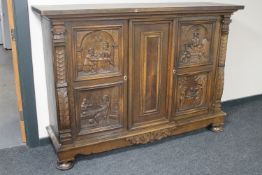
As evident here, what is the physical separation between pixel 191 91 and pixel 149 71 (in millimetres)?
473

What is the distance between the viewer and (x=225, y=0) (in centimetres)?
293

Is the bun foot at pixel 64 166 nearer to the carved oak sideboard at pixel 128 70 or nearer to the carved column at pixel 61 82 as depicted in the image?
the carved oak sideboard at pixel 128 70

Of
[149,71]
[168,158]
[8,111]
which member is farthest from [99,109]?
[8,111]

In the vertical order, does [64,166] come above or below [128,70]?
below

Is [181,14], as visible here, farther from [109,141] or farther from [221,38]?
[109,141]

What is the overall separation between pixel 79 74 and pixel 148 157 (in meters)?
0.84

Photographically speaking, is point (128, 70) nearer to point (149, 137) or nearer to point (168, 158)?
point (149, 137)

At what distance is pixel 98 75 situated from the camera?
2.12 metres

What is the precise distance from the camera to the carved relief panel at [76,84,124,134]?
2.15m

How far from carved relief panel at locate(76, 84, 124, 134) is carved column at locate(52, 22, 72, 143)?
0.10 metres

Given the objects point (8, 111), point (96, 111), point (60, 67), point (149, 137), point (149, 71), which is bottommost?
point (8, 111)

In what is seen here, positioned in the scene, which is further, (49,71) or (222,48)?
(222,48)

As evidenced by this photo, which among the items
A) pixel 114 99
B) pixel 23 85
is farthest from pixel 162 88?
pixel 23 85

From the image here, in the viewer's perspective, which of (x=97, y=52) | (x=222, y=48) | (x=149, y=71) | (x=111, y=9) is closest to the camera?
(x=111, y=9)
